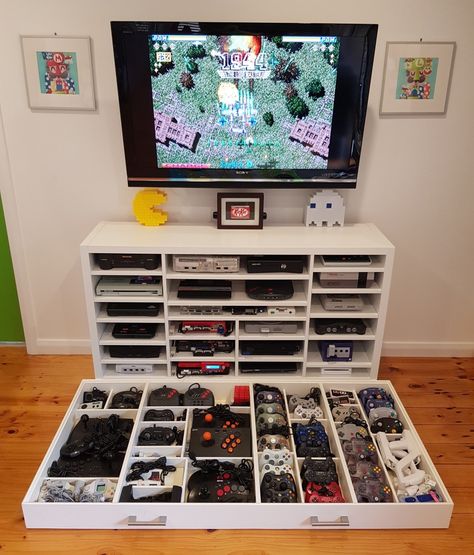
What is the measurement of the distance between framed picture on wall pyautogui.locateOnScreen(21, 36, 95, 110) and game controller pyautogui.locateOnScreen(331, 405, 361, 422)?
5.81 ft

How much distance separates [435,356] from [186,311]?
148 centimetres

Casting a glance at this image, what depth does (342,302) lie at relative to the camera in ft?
7.72

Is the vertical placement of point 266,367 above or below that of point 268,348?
below

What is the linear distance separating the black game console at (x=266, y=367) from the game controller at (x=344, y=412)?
329mm

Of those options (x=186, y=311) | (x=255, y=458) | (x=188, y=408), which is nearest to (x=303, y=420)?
(x=255, y=458)

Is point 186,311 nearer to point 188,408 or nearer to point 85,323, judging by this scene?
point 188,408

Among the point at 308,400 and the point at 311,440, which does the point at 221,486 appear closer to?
the point at 311,440

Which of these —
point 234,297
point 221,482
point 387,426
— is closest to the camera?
point 221,482

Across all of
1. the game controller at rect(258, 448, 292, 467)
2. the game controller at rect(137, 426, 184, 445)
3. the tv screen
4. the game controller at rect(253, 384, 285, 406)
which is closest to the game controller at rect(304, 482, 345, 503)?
the game controller at rect(258, 448, 292, 467)

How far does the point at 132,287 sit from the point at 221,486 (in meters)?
0.96

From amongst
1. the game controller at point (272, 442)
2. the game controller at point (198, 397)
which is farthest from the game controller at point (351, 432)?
the game controller at point (198, 397)

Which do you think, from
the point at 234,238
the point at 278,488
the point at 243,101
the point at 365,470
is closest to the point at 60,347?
the point at 234,238

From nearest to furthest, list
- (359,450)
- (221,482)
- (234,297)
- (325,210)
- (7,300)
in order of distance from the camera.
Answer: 1. (221,482)
2. (359,450)
3. (234,297)
4. (325,210)
5. (7,300)

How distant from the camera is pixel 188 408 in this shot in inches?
87.4
